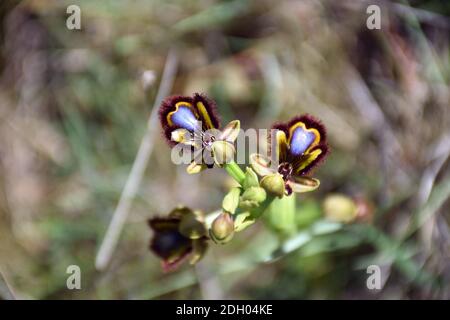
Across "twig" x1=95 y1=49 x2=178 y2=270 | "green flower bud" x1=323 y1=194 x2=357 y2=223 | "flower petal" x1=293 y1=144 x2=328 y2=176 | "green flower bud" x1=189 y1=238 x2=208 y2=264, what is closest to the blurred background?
"twig" x1=95 y1=49 x2=178 y2=270

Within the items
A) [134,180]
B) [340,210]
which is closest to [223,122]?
[134,180]

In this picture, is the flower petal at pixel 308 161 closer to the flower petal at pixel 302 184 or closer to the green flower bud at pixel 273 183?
the flower petal at pixel 302 184

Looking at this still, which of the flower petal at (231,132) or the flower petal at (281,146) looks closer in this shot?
the flower petal at (231,132)

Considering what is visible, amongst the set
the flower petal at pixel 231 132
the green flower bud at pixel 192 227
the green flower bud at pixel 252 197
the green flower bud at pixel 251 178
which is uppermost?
the flower petal at pixel 231 132

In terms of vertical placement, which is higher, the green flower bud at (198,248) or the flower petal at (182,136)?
the flower petal at (182,136)

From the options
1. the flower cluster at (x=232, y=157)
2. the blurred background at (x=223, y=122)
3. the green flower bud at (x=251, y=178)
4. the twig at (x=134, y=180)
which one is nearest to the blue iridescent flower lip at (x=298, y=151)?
the flower cluster at (x=232, y=157)

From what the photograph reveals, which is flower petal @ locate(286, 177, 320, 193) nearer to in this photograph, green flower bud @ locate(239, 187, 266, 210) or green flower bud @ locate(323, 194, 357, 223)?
green flower bud @ locate(239, 187, 266, 210)

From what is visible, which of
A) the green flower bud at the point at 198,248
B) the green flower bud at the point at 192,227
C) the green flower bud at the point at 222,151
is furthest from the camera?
the green flower bud at the point at 198,248

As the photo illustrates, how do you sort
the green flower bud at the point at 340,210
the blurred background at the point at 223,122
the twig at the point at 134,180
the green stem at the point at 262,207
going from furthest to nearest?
the twig at the point at 134,180
the blurred background at the point at 223,122
the green flower bud at the point at 340,210
the green stem at the point at 262,207

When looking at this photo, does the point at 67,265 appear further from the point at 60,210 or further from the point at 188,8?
the point at 188,8
